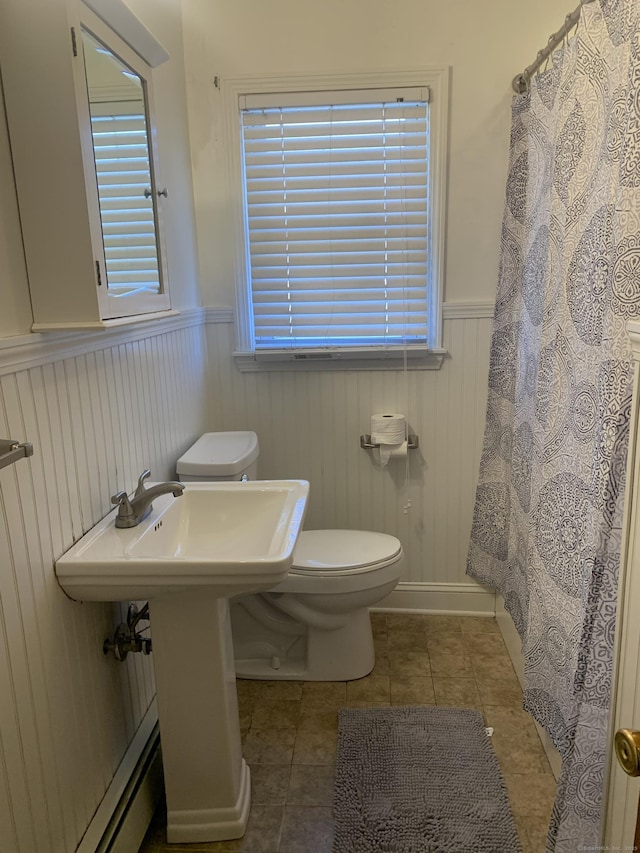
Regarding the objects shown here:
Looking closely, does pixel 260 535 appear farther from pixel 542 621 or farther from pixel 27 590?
pixel 542 621

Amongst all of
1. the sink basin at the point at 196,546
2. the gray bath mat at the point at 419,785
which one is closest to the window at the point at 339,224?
the sink basin at the point at 196,546

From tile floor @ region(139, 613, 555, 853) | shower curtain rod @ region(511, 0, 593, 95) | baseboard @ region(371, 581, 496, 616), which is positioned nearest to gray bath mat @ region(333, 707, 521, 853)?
tile floor @ region(139, 613, 555, 853)

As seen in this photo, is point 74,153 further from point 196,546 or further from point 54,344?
point 196,546

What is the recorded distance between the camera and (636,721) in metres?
0.94

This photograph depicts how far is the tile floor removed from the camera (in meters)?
1.60

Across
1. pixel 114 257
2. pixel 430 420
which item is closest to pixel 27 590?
pixel 114 257

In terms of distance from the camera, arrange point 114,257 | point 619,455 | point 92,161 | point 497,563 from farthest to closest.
A: point 497,563
point 114,257
point 92,161
point 619,455

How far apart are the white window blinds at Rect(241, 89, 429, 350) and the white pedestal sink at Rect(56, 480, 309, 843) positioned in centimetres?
93

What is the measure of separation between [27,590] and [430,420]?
166 centimetres

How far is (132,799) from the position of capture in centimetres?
154

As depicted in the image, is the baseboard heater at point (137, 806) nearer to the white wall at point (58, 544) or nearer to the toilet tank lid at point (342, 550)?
the white wall at point (58, 544)

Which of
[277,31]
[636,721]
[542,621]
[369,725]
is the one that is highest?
[277,31]

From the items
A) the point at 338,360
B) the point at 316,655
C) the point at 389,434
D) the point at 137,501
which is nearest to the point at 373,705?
the point at 316,655

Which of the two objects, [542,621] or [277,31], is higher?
[277,31]
